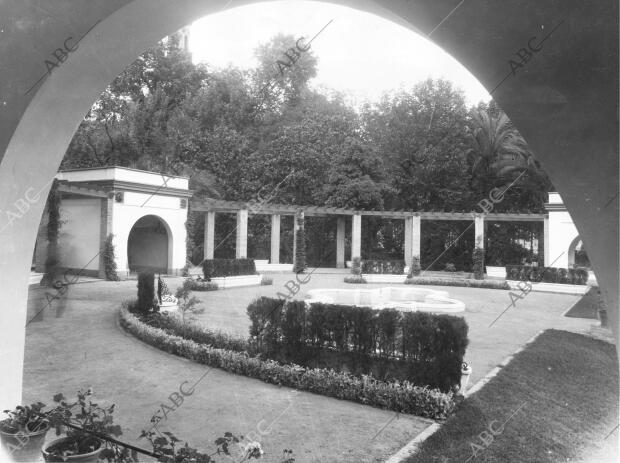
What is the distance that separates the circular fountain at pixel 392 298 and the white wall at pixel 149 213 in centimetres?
821

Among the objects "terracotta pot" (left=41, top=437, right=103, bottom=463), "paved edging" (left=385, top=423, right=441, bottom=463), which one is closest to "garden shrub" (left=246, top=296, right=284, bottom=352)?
"paved edging" (left=385, top=423, right=441, bottom=463)

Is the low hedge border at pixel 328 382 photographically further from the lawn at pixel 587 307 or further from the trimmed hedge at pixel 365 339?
the lawn at pixel 587 307

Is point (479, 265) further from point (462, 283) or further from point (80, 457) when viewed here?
point (80, 457)

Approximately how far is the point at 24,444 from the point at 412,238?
22635mm

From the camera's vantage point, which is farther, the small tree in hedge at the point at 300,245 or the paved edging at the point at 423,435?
the small tree in hedge at the point at 300,245

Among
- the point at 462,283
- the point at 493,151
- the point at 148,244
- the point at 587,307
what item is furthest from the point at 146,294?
the point at 493,151

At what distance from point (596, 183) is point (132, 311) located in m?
10.8

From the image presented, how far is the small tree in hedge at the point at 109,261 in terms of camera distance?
18.7 meters

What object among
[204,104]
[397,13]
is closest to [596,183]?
[397,13]

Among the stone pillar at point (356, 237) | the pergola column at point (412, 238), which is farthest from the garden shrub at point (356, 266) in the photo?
the pergola column at point (412, 238)

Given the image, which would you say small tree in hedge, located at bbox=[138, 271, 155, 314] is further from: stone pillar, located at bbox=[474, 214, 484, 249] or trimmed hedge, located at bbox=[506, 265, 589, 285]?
stone pillar, located at bbox=[474, 214, 484, 249]

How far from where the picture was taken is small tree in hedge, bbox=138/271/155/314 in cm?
1076

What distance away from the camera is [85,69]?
2965mm

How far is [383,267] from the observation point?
893 inches
